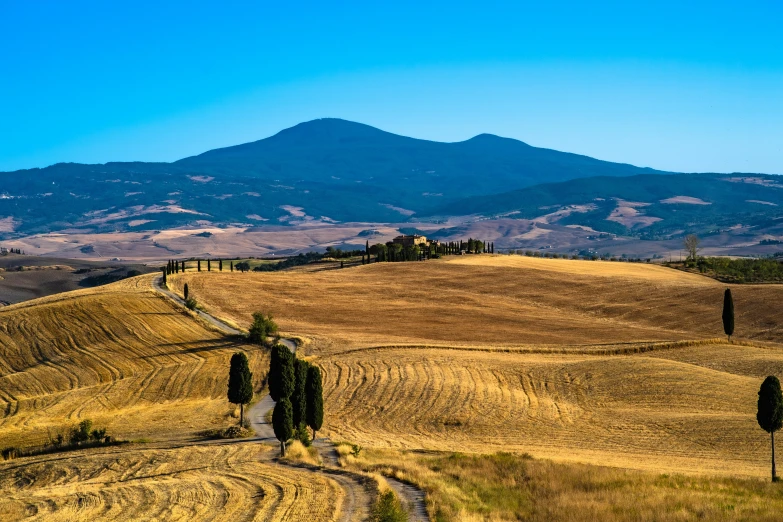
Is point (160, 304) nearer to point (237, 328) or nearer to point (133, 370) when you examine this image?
point (237, 328)

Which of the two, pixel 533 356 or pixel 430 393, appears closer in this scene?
pixel 430 393

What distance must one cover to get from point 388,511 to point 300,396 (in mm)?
17992

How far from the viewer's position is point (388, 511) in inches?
1033

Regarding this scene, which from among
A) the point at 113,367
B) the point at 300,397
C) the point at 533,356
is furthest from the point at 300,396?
the point at 533,356

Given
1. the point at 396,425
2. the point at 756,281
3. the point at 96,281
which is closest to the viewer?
the point at 396,425

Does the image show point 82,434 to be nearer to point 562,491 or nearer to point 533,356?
point 562,491

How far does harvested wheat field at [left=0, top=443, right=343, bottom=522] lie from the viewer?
2920cm

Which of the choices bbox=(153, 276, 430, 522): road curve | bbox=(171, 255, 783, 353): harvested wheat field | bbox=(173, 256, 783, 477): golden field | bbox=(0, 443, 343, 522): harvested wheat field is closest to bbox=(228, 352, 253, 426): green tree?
bbox=(153, 276, 430, 522): road curve

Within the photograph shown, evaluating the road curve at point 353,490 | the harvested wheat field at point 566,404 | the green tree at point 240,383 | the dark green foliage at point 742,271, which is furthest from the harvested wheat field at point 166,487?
the dark green foliage at point 742,271

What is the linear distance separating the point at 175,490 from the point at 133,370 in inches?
1439

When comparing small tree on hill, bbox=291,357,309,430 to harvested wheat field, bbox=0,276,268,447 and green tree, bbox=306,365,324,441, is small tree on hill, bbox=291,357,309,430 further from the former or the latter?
harvested wheat field, bbox=0,276,268,447

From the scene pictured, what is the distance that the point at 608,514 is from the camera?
28.2 metres

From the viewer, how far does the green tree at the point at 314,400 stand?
4422 cm

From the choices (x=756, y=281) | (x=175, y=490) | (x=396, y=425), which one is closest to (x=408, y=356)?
(x=396, y=425)
